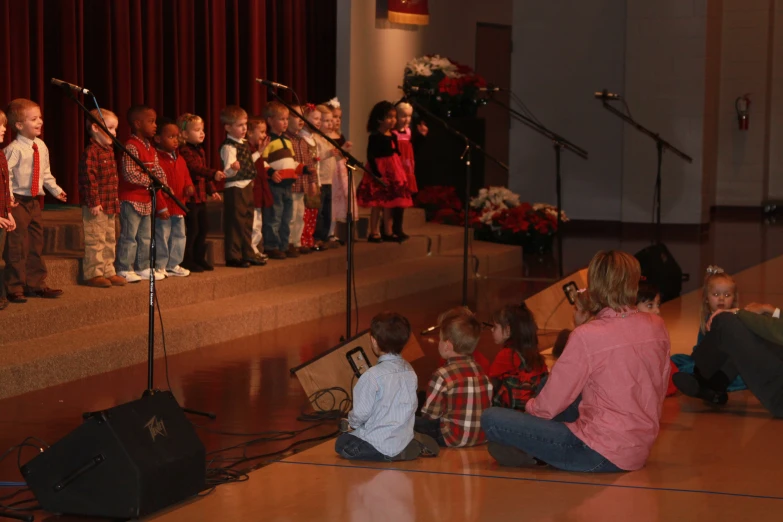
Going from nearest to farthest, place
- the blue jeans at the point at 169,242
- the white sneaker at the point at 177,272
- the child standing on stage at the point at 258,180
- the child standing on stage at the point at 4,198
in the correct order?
the child standing on stage at the point at 4,198 < the blue jeans at the point at 169,242 < the white sneaker at the point at 177,272 < the child standing on stage at the point at 258,180

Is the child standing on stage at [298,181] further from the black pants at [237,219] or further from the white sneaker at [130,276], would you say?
the white sneaker at [130,276]

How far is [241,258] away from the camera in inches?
345

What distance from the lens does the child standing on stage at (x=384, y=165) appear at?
1041cm

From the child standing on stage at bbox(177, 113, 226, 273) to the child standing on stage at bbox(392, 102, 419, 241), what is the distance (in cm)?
261

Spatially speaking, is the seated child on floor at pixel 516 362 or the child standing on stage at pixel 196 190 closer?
the seated child on floor at pixel 516 362

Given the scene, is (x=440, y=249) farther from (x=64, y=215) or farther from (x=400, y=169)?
(x=64, y=215)

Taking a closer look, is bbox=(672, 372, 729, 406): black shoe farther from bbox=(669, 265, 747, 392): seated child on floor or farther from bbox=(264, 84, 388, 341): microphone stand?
bbox=(264, 84, 388, 341): microphone stand

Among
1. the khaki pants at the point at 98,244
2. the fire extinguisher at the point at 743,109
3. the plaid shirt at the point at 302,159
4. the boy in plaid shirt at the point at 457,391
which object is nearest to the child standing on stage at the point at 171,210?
the khaki pants at the point at 98,244

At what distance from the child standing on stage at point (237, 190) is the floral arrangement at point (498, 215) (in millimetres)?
4054

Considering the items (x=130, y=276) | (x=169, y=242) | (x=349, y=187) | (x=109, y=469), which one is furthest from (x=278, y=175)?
(x=109, y=469)

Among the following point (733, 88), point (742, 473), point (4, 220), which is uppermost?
point (733, 88)

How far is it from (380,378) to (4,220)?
2.70 meters

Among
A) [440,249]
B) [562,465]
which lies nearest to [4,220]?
[562,465]

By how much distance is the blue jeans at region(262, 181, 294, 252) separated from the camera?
362 inches
